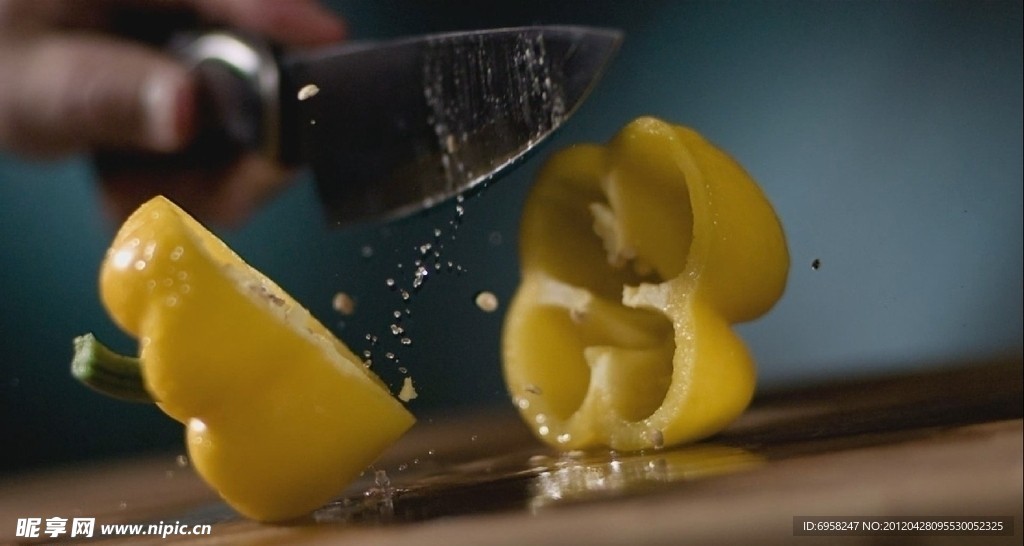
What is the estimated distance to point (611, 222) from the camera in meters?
0.83

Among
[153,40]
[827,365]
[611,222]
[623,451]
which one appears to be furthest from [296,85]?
[827,365]

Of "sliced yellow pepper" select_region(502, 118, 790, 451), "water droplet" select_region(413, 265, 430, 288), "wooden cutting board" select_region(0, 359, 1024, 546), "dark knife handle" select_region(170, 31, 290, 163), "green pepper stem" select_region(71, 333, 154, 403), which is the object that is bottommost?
"wooden cutting board" select_region(0, 359, 1024, 546)

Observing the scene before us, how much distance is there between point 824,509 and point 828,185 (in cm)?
52

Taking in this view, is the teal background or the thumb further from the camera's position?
the thumb

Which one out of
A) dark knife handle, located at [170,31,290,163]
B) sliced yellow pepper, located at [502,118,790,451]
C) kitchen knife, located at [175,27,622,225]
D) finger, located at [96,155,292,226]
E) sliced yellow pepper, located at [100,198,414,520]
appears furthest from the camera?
finger, located at [96,155,292,226]

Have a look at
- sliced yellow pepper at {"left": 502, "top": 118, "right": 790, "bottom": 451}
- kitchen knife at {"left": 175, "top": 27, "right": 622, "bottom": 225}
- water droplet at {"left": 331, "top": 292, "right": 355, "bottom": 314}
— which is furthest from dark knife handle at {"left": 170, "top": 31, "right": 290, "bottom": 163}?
sliced yellow pepper at {"left": 502, "top": 118, "right": 790, "bottom": 451}

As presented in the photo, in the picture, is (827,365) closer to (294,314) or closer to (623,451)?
(623,451)

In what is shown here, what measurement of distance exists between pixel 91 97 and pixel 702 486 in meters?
0.87

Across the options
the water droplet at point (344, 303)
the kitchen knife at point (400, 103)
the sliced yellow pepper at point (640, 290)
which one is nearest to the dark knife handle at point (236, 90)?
the kitchen knife at point (400, 103)

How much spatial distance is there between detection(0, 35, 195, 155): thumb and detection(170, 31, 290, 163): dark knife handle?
2 cm

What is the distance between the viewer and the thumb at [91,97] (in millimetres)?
999

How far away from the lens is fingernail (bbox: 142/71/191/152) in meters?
0.97

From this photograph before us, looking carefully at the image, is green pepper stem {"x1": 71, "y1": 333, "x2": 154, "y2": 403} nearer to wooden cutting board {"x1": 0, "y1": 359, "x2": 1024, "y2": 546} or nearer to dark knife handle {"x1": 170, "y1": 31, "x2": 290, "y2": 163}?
wooden cutting board {"x1": 0, "y1": 359, "x2": 1024, "y2": 546}

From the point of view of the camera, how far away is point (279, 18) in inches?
39.4
